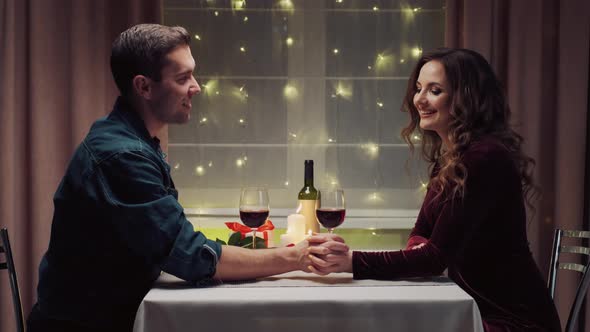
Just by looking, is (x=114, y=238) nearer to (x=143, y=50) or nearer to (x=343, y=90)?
(x=143, y=50)

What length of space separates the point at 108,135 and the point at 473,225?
0.92 m

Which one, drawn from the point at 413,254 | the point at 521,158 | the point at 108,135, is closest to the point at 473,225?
the point at 413,254

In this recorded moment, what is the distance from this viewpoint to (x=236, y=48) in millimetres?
3516

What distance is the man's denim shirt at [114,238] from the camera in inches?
54.5

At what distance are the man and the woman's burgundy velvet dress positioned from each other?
0.91 feet

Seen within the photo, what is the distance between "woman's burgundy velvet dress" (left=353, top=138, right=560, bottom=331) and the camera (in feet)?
5.24

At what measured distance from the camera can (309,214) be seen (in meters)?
2.01

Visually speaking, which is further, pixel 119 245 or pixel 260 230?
pixel 260 230

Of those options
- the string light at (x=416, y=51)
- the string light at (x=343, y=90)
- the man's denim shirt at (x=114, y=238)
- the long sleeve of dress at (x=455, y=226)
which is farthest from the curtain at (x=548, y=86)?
the man's denim shirt at (x=114, y=238)

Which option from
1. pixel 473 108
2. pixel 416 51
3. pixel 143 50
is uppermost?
pixel 416 51

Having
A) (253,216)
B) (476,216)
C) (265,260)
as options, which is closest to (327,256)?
(265,260)

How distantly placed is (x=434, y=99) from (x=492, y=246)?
19.0 inches

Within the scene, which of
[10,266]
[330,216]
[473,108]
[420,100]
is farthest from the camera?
[10,266]

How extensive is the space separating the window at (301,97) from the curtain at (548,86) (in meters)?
0.32
